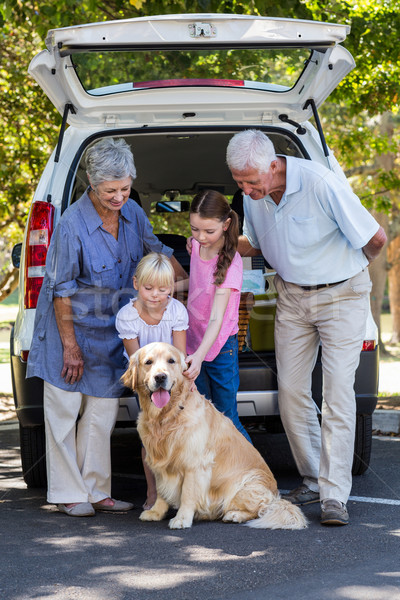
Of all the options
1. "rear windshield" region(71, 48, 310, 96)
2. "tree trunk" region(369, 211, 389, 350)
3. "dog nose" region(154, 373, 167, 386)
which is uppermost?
"rear windshield" region(71, 48, 310, 96)

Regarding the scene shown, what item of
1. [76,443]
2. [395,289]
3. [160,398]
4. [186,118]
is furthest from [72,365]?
[395,289]

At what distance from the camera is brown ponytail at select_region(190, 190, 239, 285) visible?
4.26 meters

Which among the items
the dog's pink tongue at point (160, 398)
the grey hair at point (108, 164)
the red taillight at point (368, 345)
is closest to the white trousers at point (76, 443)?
the dog's pink tongue at point (160, 398)

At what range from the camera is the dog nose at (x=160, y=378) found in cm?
391

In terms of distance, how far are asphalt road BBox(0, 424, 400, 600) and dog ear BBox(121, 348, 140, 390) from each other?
72cm

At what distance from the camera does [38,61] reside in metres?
4.40

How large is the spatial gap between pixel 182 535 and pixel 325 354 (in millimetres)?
1176

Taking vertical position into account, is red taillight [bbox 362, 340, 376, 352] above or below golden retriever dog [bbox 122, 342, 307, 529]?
above

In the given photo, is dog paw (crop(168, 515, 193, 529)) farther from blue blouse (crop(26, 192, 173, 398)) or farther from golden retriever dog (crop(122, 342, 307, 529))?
blue blouse (crop(26, 192, 173, 398))

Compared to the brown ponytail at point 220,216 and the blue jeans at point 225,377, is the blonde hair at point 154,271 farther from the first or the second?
the blue jeans at point 225,377

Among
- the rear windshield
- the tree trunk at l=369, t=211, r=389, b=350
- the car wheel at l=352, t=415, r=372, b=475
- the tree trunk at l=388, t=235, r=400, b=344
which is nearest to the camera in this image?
the car wheel at l=352, t=415, r=372, b=475

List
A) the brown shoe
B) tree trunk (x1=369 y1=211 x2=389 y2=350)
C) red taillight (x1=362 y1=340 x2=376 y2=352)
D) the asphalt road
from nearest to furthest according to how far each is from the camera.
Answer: the asphalt road, the brown shoe, red taillight (x1=362 y1=340 x2=376 y2=352), tree trunk (x1=369 y1=211 x2=389 y2=350)

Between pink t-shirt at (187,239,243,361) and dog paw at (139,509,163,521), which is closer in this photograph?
dog paw at (139,509,163,521)

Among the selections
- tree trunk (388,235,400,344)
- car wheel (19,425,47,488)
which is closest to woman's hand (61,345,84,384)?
car wheel (19,425,47,488)
